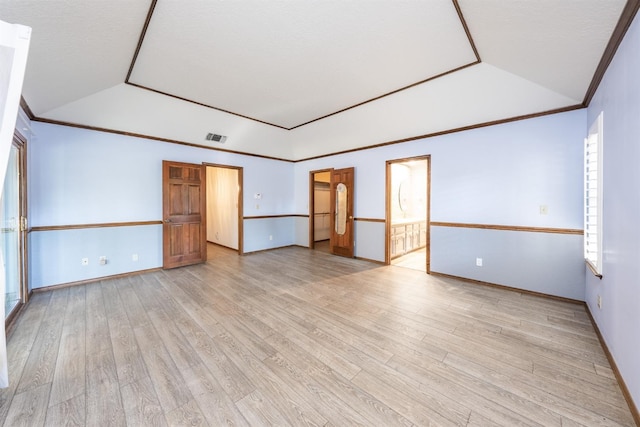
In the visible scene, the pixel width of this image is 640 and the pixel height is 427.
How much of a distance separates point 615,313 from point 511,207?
190 centimetres

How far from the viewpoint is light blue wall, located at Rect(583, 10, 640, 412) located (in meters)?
1.50

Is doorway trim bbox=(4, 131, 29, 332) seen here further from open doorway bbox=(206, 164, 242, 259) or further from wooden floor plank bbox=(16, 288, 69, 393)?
open doorway bbox=(206, 164, 242, 259)

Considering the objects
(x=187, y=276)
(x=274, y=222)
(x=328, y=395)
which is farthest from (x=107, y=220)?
(x=328, y=395)

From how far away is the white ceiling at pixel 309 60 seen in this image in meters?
2.01

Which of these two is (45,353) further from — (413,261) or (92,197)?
(413,261)

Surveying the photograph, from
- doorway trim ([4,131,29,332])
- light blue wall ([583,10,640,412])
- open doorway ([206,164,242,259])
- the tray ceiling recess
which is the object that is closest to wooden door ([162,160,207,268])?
open doorway ([206,164,242,259])

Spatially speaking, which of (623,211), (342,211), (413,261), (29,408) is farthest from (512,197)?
(29,408)

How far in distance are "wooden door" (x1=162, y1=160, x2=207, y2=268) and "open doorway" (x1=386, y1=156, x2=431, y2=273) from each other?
3805mm

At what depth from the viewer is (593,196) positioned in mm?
2512

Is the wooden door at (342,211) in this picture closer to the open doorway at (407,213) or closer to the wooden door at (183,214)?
the open doorway at (407,213)

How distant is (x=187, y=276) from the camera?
4.17 metres

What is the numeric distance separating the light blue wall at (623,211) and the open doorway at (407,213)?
226 centimetres

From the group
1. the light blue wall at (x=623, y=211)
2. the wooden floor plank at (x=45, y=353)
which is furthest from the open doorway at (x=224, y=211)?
the light blue wall at (x=623, y=211)

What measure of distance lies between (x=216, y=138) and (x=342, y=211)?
3.12 m
